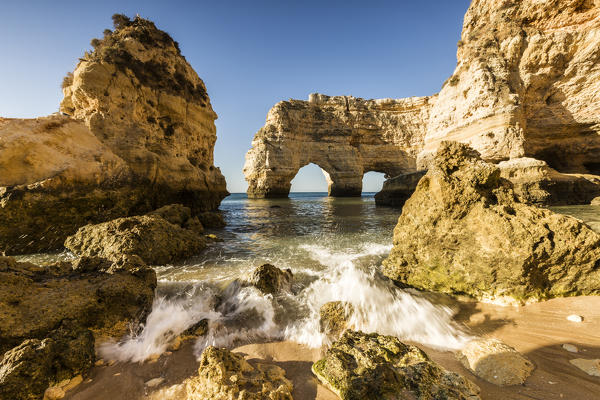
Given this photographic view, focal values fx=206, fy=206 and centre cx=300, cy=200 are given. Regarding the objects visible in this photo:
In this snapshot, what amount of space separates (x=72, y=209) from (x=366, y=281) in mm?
7573

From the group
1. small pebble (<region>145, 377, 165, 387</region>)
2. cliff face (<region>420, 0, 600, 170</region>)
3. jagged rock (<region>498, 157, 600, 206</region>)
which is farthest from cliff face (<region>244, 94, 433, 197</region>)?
small pebble (<region>145, 377, 165, 387</region>)

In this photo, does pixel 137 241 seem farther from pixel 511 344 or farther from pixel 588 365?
pixel 588 365

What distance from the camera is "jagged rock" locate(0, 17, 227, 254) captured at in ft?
16.5

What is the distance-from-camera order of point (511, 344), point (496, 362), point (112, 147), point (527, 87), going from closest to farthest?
point (496, 362)
point (511, 344)
point (112, 147)
point (527, 87)

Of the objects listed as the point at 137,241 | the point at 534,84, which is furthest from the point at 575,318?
the point at 534,84

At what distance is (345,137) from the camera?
3091 cm

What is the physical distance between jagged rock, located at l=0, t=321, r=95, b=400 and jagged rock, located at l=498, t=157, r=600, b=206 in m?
16.1

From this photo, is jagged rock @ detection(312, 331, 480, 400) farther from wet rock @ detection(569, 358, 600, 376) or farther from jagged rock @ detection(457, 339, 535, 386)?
wet rock @ detection(569, 358, 600, 376)

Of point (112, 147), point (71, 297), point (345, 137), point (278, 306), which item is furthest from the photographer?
point (345, 137)

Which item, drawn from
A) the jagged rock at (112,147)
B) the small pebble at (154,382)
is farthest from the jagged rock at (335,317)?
the jagged rock at (112,147)

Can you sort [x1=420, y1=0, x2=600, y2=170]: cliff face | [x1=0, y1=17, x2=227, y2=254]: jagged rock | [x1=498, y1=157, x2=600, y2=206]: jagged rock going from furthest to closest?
[x1=420, y1=0, x2=600, y2=170]: cliff face, [x1=498, y1=157, x2=600, y2=206]: jagged rock, [x1=0, y1=17, x2=227, y2=254]: jagged rock

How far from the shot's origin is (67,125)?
6086 mm

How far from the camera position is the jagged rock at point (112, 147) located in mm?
5020

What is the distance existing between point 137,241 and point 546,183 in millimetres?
18462
